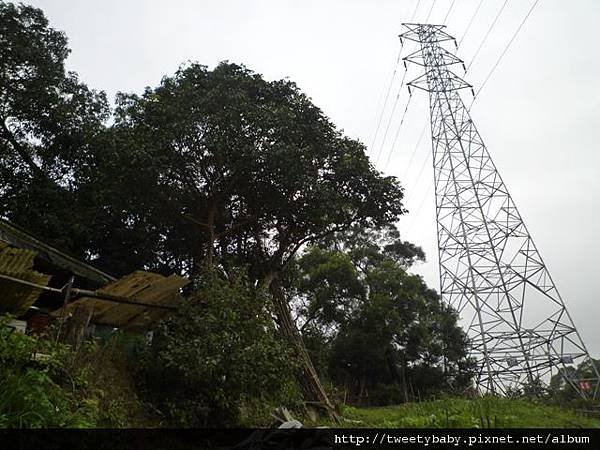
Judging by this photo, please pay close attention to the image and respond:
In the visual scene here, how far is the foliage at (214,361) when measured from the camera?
21.2 feet

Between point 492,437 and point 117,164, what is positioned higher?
point 117,164

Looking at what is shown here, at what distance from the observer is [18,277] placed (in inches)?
204

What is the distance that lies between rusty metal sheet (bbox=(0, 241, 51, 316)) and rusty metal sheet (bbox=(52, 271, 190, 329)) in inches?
36.1

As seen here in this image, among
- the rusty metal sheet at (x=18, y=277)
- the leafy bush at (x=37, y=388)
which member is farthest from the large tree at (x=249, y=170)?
the leafy bush at (x=37, y=388)

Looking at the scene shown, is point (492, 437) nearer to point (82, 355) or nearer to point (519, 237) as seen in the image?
point (82, 355)

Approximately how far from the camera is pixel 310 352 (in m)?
14.5

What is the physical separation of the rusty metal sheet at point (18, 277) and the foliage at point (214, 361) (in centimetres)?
213

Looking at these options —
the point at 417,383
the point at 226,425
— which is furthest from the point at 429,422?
the point at 417,383

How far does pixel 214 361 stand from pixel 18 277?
9.63 feet

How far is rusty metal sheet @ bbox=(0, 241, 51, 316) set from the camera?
504cm

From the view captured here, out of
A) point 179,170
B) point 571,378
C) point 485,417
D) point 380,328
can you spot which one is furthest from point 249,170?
point 380,328

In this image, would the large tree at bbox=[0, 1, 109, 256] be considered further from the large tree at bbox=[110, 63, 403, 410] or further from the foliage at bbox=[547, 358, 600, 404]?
the foliage at bbox=[547, 358, 600, 404]

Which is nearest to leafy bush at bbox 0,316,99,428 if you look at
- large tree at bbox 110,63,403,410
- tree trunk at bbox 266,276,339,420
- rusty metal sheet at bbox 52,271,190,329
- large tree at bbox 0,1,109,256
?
rusty metal sheet at bbox 52,271,190,329

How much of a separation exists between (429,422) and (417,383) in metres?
15.9
